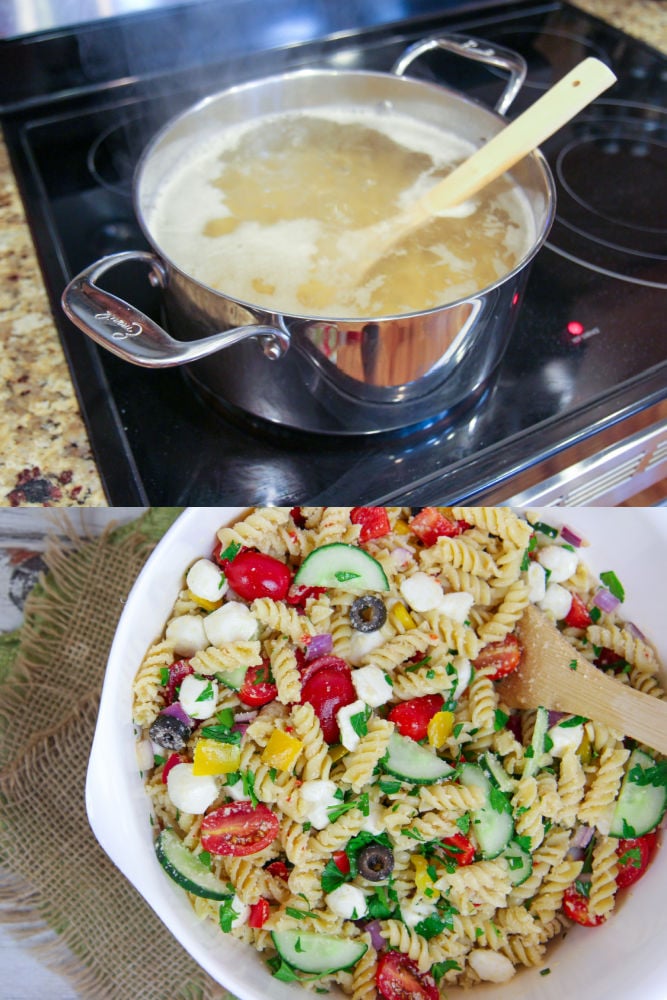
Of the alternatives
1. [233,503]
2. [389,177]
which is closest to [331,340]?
[233,503]

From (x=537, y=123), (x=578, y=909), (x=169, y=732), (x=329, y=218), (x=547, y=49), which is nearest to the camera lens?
(x=169, y=732)

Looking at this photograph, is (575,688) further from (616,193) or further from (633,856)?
(616,193)

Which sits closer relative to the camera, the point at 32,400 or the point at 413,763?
the point at 413,763

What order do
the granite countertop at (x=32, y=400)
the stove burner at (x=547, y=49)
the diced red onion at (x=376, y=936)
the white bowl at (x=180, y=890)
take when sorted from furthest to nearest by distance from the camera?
1. the stove burner at (x=547, y=49)
2. the granite countertop at (x=32, y=400)
3. the diced red onion at (x=376, y=936)
4. the white bowl at (x=180, y=890)

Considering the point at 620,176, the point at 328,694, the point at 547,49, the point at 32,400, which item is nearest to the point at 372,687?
the point at 328,694

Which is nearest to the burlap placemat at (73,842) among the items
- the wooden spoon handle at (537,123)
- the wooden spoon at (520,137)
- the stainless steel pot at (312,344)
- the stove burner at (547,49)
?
the stainless steel pot at (312,344)

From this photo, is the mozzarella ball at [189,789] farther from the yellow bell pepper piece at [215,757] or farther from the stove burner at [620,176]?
the stove burner at [620,176]

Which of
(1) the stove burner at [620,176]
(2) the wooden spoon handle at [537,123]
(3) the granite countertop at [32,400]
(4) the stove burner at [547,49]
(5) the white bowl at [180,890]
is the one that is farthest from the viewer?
(4) the stove burner at [547,49]
